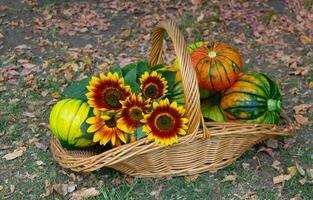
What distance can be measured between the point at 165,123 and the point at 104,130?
1.05 feet

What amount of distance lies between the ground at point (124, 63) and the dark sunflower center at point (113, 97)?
17.5 inches

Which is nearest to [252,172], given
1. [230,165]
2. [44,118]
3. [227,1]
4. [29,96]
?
[230,165]

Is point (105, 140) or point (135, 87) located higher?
point (135, 87)

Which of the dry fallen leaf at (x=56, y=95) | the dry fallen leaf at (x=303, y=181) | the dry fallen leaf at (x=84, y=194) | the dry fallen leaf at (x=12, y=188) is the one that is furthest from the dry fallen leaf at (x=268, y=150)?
the dry fallen leaf at (x=56, y=95)

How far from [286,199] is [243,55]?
1.85 m

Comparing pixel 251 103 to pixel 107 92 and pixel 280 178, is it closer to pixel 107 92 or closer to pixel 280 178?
pixel 280 178

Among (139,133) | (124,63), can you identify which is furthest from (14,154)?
(124,63)

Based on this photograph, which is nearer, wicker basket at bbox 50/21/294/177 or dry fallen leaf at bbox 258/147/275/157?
wicker basket at bbox 50/21/294/177

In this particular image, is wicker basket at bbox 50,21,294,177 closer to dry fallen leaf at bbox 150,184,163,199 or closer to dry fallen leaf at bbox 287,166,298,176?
dry fallen leaf at bbox 150,184,163,199

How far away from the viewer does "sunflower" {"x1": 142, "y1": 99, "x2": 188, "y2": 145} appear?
7.79ft

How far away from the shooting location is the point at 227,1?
5113 mm

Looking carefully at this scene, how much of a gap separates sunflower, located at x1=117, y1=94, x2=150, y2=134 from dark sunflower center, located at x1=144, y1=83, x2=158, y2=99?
6 cm

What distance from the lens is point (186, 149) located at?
2482mm

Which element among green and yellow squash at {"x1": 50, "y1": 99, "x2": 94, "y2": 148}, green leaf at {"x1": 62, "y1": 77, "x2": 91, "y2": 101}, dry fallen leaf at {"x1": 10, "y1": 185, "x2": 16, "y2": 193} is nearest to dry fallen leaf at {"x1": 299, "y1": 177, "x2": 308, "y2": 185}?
green and yellow squash at {"x1": 50, "y1": 99, "x2": 94, "y2": 148}
